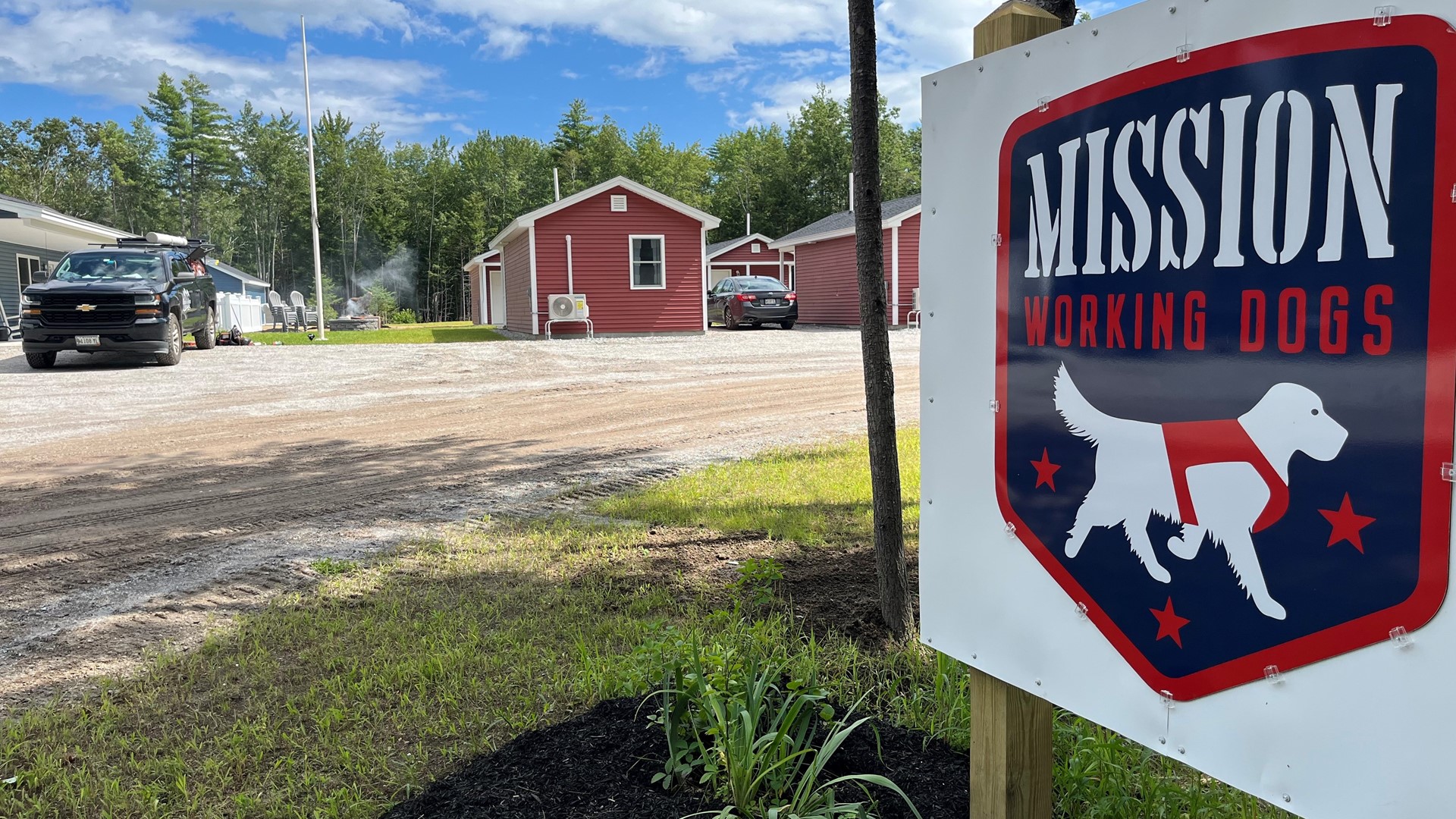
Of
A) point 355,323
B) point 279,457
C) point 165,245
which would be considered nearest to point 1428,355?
point 279,457

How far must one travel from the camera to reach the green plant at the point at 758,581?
3701mm

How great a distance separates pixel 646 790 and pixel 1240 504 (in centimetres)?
160

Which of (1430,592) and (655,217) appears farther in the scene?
(655,217)

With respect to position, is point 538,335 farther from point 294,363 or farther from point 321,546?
point 321,546

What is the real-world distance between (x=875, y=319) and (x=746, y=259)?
40104mm

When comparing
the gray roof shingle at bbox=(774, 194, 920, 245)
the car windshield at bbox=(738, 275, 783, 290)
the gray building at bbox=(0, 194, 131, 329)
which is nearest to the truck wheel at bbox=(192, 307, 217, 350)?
the gray building at bbox=(0, 194, 131, 329)

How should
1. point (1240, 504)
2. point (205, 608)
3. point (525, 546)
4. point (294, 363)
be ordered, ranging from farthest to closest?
point (294, 363), point (525, 546), point (205, 608), point (1240, 504)

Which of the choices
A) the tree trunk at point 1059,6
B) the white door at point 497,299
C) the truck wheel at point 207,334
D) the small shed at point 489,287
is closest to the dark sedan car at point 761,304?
the small shed at point 489,287

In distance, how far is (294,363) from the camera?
15805mm

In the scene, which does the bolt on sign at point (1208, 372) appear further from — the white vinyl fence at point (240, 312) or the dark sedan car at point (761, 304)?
the white vinyl fence at point (240, 312)

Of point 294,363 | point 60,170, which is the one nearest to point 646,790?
point 294,363

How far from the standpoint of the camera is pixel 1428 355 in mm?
1291

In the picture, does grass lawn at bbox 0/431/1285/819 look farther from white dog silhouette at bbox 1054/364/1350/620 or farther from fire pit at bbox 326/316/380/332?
fire pit at bbox 326/316/380/332

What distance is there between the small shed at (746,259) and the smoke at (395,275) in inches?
1146
